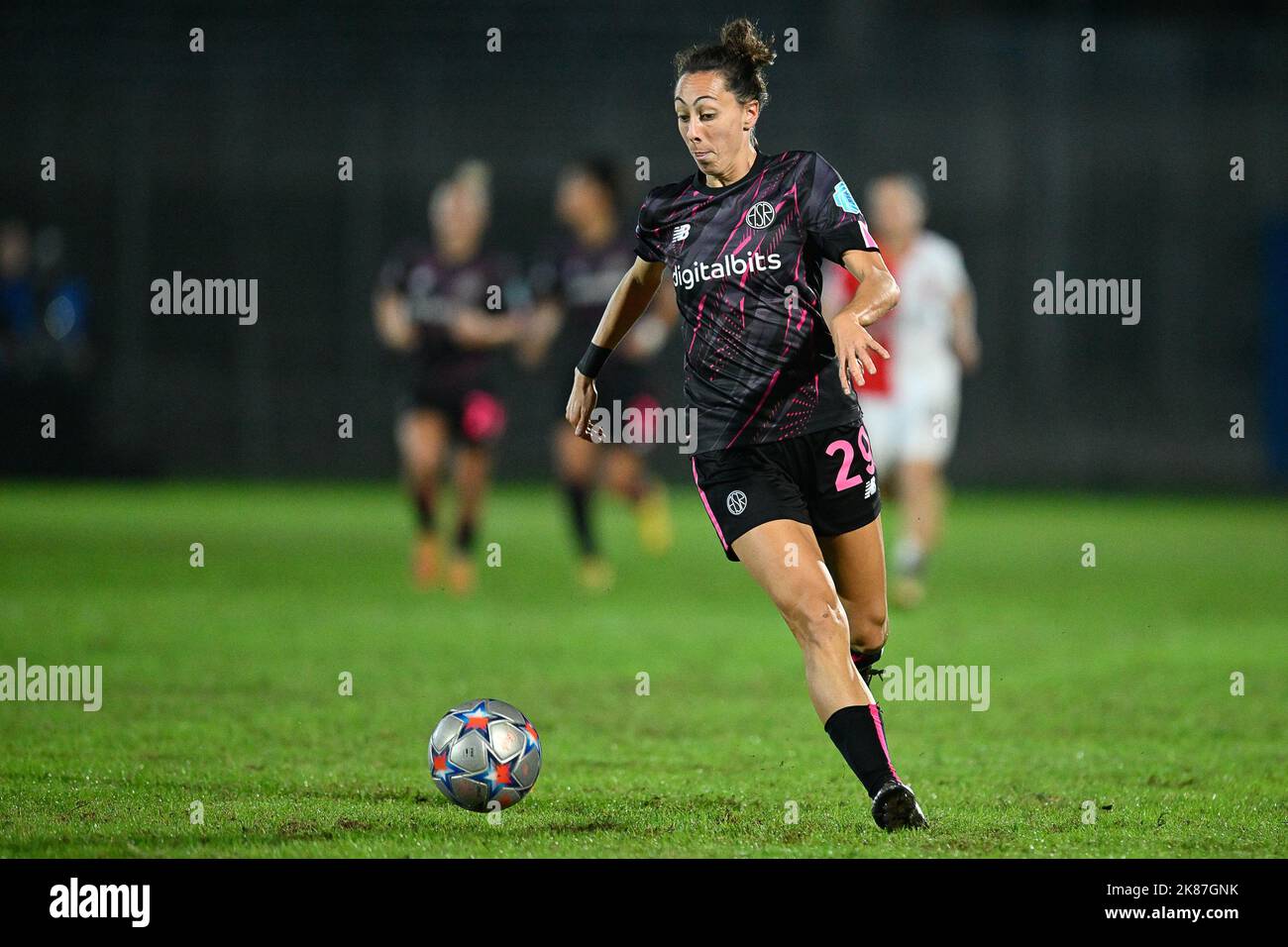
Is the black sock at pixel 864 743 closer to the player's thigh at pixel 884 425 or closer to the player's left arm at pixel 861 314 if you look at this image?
the player's left arm at pixel 861 314

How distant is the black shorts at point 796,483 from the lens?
5512 mm

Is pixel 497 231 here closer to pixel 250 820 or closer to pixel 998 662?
pixel 998 662

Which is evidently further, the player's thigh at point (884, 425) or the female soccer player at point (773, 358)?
the player's thigh at point (884, 425)

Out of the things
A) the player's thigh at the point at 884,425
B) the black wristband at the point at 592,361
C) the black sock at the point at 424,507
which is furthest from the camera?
the black sock at the point at 424,507

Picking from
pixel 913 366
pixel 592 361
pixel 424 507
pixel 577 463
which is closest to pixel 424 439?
pixel 424 507

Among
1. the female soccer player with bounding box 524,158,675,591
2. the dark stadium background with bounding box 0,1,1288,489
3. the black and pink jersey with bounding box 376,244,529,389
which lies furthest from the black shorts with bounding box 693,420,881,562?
the dark stadium background with bounding box 0,1,1288,489

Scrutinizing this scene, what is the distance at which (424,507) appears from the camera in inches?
505

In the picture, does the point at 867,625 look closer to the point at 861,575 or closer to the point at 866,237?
the point at 861,575

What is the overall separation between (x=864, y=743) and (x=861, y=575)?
786 millimetres

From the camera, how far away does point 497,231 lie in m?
24.7

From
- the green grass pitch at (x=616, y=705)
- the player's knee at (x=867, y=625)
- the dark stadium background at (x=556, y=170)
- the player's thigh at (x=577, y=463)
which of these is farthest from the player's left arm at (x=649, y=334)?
the dark stadium background at (x=556, y=170)

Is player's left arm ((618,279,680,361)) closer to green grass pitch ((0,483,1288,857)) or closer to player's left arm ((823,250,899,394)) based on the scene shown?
green grass pitch ((0,483,1288,857))

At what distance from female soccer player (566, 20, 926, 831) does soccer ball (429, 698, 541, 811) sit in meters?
0.97

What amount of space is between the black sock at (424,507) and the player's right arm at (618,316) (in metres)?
6.75
